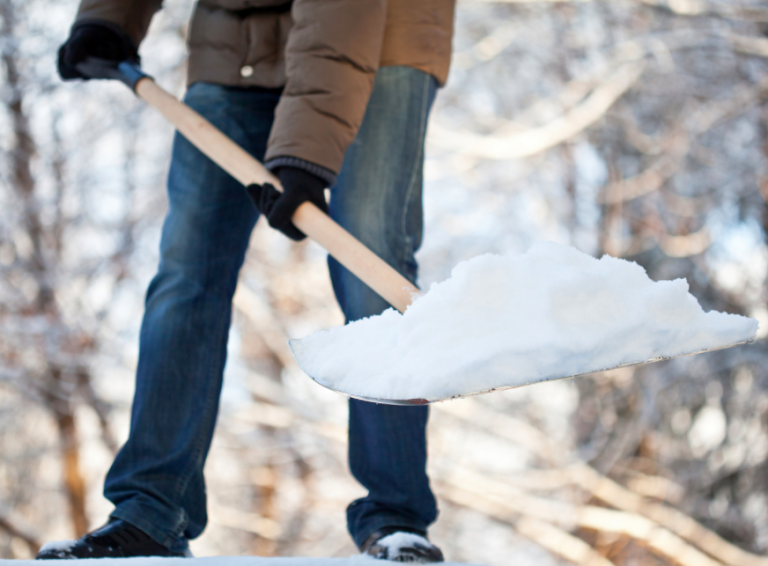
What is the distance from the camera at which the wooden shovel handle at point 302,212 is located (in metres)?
0.94

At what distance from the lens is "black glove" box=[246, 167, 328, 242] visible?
3.41ft

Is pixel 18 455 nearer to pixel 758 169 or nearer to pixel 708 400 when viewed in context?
pixel 708 400

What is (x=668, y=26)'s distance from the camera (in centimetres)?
465

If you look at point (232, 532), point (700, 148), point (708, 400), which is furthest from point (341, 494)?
point (700, 148)

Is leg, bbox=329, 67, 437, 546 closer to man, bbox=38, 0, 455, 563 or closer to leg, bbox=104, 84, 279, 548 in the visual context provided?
man, bbox=38, 0, 455, 563

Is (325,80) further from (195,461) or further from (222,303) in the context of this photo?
(195,461)

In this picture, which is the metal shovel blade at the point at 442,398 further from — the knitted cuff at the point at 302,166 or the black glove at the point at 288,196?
Answer: the knitted cuff at the point at 302,166

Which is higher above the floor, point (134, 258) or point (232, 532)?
point (134, 258)

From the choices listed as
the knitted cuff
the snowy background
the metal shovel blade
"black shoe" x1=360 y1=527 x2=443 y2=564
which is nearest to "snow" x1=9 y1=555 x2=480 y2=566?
"black shoe" x1=360 y1=527 x2=443 y2=564

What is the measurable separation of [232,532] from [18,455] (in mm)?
1966

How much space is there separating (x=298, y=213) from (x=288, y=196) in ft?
0.12

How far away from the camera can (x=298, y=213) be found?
106cm

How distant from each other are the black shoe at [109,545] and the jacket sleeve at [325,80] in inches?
27.6

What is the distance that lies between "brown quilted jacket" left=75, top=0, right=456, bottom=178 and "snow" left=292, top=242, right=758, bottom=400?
45 cm
